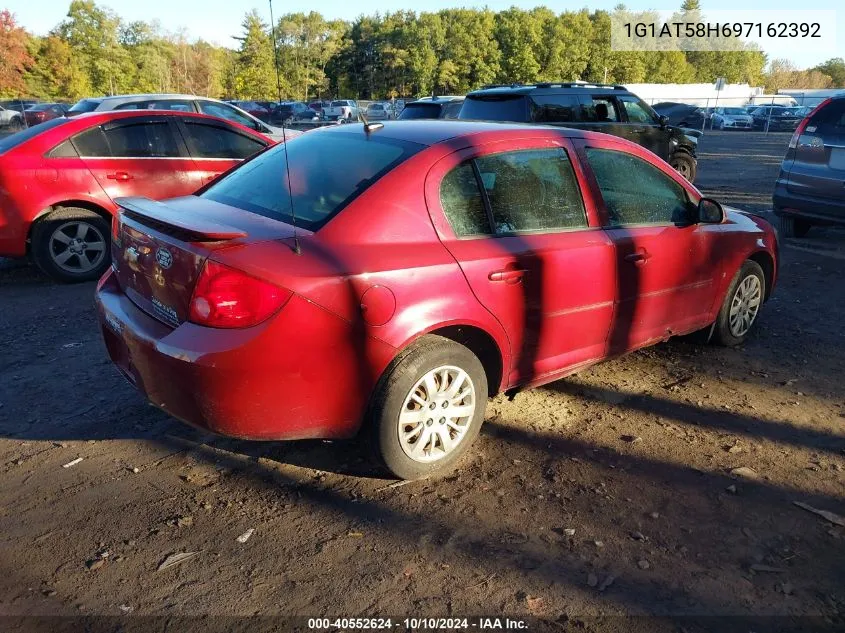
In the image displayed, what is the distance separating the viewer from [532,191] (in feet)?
11.8

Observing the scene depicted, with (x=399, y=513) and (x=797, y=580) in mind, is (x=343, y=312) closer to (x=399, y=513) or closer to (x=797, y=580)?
(x=399, y=513)

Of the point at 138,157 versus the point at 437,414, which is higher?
the point at 138,157

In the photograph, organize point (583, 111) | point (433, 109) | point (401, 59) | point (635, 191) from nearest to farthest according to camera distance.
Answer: point (635, 191) < point (583, 111) < point (433, 109) < point (401, 59)

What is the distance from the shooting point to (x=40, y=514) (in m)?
2.95

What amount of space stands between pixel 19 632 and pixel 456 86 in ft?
238

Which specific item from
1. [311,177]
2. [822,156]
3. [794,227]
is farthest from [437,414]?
[794,227]

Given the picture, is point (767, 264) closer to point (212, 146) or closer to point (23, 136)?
point (212, 146)

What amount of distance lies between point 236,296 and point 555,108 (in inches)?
346

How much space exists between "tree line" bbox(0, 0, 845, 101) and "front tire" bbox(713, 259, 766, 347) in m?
39.3

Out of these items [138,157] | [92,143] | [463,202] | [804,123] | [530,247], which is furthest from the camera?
[804,123]

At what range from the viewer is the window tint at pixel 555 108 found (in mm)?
10188

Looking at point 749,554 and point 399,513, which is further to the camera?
point 399,513

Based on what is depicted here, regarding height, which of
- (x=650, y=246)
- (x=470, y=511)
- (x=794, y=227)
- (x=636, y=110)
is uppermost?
(x=636, y=110)

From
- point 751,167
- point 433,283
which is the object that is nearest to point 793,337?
point 433,283
